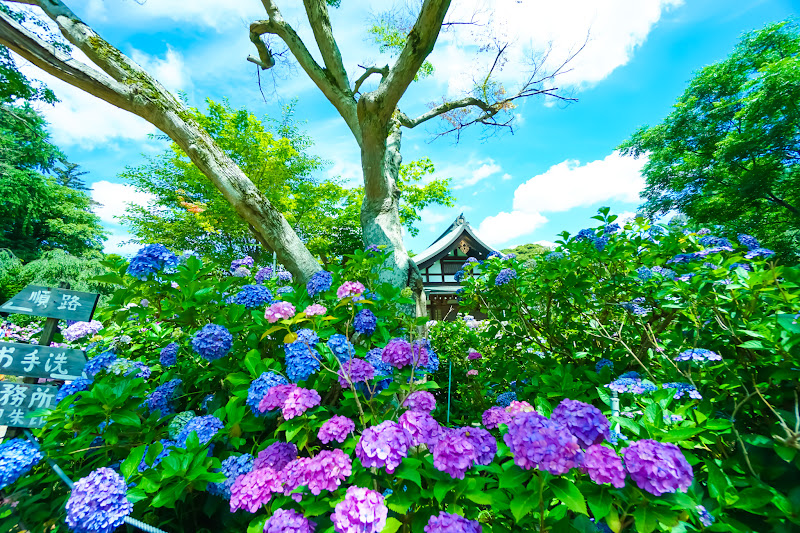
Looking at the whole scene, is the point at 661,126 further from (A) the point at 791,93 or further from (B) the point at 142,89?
(B) the point at 142,89

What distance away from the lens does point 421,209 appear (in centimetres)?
1545

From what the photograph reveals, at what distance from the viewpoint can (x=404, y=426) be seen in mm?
842

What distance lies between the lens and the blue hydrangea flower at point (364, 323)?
136 centimetres

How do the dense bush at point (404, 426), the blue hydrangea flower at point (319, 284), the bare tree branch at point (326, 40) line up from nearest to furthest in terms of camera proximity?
the dense bush at point (404, 426) < the blue hydrangea flower at point (319, 284) < the bare tree branch at point (326, 40)

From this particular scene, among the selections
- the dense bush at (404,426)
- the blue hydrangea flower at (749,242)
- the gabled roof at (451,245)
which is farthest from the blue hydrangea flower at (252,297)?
the gabled roof at (451,245)

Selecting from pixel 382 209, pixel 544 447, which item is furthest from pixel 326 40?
pixel 544 447

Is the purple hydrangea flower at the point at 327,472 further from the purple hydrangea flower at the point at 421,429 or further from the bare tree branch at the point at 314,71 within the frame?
the bare tree branch at the point at 314,71

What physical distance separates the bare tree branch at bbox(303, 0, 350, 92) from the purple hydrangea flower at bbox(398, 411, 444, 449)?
358cm

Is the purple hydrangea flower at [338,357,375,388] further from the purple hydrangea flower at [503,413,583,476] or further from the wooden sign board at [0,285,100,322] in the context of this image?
the wooden sign board at [0,285,100,322]

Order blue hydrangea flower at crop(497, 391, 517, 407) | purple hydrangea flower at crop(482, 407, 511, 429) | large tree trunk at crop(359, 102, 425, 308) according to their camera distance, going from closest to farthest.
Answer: purple hydrangea flower at crop(482, 407, 511, 429) → blue hydrangea flower at crop(497, 391, 517, 407) → large tree trunk at crop(359, 102, 425, 308)

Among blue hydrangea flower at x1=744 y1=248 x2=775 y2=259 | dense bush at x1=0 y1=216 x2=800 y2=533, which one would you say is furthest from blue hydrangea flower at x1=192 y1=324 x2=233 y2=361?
blue hydrangea flower at x1=744 y1=248 x2=775 y2=259

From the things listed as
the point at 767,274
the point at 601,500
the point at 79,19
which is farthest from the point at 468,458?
the point at 79,19

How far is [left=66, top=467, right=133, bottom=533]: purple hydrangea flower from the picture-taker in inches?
32.5

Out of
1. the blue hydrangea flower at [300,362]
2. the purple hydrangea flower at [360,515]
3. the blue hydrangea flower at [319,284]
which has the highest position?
the blue hydrangea flower at [319,284]
